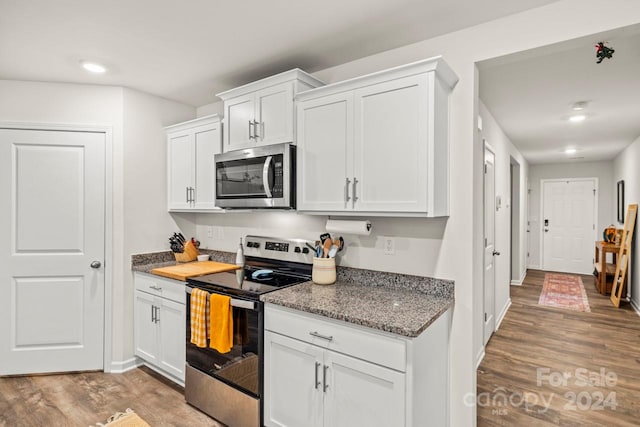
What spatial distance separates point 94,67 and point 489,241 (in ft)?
12.9

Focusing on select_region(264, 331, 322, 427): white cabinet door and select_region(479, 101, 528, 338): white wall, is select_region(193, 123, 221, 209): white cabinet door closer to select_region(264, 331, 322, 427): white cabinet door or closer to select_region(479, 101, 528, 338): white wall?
select_region(264, 331, 322, 427): white cabinet door

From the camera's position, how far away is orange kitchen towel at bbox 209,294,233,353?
214 cm

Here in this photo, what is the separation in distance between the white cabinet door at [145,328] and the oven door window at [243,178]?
3.65 feet

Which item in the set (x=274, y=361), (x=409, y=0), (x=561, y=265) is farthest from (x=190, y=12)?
(x=561, y=265)

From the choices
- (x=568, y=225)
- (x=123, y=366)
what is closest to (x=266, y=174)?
(x=123, y=366)

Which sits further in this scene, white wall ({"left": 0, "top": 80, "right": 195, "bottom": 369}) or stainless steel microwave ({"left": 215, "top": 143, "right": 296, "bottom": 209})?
white wall ({"left": 0, "top": 80, "right": 195, "bottom": 369})

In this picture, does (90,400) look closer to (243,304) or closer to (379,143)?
(243,304)

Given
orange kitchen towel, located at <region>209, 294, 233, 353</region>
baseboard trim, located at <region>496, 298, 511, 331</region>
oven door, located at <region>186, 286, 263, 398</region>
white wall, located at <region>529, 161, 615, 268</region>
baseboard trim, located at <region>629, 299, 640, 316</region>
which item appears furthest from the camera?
white wall, located at <region>529, 161, 615, 268</region>

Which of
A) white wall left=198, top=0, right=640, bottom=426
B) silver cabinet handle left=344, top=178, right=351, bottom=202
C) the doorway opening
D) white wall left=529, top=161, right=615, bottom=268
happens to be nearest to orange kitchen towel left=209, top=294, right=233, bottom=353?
silver cabinet handle left=344, top=178, right=351, bottom=202

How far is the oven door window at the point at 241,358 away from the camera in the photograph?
2.05 m

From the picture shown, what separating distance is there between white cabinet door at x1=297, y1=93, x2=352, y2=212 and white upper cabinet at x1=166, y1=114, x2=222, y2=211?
37.4 inches

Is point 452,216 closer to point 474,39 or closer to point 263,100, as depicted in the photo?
point 474,39

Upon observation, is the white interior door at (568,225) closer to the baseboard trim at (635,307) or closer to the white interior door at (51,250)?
the baseboard trim at (635,307)

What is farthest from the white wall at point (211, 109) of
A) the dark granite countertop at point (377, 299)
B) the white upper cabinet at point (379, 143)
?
the dark granite countertop at point (377, 299)
